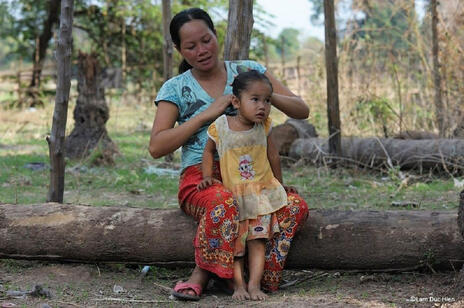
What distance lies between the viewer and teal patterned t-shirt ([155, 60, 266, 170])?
372cm

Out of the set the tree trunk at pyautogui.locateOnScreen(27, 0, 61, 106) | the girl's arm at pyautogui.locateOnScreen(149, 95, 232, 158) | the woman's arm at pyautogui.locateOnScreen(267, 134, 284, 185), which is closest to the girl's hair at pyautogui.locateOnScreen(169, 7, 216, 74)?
the girl's arm at pyautogui.locateOnScreen(149, 95, 232, 158)

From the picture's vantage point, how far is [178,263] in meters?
3.78

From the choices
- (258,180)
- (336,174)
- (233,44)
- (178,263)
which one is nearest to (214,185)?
(258,180)

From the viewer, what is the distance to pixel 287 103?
143 inches

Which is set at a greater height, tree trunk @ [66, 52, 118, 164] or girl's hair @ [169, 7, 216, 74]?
girl's hair @ [169, 7, 216, 74]

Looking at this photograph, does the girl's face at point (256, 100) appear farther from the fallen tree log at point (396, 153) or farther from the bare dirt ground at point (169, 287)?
the fallen tree log at point (396, 153)

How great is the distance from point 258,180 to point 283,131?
5.30 metres

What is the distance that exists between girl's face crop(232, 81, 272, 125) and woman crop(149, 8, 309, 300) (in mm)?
176

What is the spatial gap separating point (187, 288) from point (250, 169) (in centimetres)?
70

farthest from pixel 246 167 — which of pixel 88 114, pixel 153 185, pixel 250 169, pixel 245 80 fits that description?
pixel 88 114

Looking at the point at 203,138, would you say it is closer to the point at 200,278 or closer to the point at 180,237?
the point at 180,237

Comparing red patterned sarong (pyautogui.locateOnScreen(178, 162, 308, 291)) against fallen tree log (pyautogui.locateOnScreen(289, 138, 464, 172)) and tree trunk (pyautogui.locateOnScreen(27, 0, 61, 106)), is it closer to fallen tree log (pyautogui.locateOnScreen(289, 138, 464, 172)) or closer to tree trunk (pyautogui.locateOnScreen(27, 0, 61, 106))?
fallen tree log (pyautogui.locateOnScreen(289, 138, 464, 172))

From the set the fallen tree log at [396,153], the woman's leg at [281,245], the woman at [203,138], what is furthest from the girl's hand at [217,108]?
the fallen tree log at [396,153]

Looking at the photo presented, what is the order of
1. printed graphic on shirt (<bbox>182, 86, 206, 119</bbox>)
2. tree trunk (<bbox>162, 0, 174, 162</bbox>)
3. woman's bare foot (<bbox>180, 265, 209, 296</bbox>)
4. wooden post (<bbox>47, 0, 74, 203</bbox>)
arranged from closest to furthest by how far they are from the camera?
woman's bare foot (<bbox>180, 265, 209, 296</bbox>), printed graphic on shirt (<bbox>182, 86, 206, 119</bbox>), wooden post (<bbox>47, 0, 74, 203</bbox>), tree trunk (<bbox>162, 0, 174, 162</bbox>)
